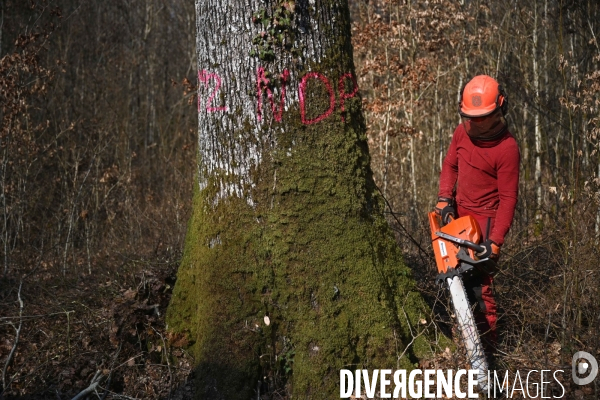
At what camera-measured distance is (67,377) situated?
177 inches

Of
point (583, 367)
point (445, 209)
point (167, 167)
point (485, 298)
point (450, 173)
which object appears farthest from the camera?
point (167, 167)

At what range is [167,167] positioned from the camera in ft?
41.0

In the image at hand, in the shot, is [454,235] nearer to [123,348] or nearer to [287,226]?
[287,226]

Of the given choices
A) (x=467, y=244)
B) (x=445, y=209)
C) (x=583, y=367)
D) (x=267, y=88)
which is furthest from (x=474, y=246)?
(x=267, y=88)

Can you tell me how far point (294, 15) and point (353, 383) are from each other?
2420 millimetres

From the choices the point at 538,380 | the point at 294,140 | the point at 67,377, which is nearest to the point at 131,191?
the point at 67,377

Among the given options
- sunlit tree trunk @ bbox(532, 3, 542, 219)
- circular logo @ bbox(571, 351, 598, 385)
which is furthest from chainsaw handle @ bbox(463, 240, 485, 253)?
sunlit tree trunk @ bbox(532, 3, 542, 219)

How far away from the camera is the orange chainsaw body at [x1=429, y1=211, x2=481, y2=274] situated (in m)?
4.20

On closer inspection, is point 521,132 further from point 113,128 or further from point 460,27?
point 113,128

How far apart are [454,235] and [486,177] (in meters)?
0.55

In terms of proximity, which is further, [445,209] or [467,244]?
[445,209]

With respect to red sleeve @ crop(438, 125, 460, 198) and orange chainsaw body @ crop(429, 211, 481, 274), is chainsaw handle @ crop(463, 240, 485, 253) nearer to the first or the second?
orange chainsaw body @ crop(429, 211, 481, 274)

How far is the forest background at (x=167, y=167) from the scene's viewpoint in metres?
4.50

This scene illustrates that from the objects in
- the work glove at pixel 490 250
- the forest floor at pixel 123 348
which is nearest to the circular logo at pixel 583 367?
the forest floor at pixel 123 348
